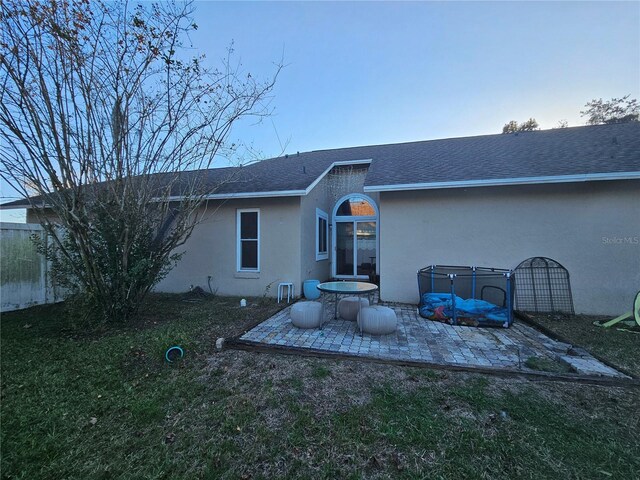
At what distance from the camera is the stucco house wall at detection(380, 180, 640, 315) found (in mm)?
5930

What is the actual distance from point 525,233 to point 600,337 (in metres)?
2.52

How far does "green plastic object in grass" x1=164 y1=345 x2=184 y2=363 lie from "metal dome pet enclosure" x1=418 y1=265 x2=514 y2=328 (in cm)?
458

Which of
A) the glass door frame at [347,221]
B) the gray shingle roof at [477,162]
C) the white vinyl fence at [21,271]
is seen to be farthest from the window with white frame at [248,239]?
the white vinyl fence at [21,271]

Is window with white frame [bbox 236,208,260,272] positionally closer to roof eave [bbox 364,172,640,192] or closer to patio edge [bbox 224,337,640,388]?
roof eave [bbox 364,172,640,192]

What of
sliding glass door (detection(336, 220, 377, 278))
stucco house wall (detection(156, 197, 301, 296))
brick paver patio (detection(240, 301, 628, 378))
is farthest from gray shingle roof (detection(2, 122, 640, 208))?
brick paver patio (detection(240, 301, 628, 378))

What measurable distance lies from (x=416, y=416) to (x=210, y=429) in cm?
186

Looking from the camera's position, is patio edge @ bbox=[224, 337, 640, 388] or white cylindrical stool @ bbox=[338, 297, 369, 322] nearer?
patio edge @ bbox=[224, 337, 640, 388]

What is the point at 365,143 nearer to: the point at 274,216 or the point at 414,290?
the point at 274,216

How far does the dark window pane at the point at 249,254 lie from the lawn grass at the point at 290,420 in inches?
164

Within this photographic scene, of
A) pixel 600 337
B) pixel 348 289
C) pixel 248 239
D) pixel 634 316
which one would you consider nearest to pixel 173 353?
pixel 348 289

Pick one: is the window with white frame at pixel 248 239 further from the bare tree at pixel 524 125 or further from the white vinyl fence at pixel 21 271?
the bare tree at pixel 524 125

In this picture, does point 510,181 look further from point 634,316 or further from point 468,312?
point 634,316

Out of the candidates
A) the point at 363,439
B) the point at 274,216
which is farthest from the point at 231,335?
the point at 274,216

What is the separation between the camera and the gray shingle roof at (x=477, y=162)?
20.6 ft
